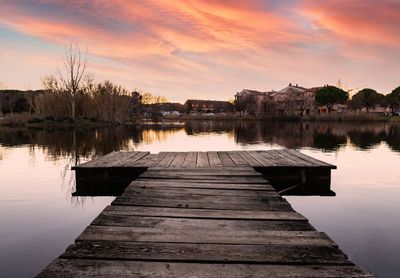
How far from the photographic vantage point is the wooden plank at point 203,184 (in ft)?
20.9

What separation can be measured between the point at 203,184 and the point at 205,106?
5661 inches

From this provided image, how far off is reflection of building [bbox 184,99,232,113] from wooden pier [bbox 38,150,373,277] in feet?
441

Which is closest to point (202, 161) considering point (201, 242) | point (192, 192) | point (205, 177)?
point (205, 177)

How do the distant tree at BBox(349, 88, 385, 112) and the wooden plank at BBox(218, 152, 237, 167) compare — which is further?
the distant tree at BBox(349, 88, 385, 112)

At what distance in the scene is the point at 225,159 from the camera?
10.4 meters

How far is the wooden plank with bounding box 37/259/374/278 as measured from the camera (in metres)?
2.78

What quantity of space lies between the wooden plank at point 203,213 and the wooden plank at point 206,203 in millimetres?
212

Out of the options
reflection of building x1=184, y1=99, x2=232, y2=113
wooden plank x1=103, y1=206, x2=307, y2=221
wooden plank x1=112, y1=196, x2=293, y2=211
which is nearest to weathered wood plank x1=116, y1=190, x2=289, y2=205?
wooden plank x1=112, y1=196, x2=293, y2=211

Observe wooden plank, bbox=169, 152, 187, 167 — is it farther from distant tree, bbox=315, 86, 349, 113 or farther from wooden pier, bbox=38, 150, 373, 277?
distant tree, bbox=315, 86, 349, 113

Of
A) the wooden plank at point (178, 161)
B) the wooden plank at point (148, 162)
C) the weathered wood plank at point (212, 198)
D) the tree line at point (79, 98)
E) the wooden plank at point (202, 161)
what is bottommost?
the weathered wood plank at point (212, 198)

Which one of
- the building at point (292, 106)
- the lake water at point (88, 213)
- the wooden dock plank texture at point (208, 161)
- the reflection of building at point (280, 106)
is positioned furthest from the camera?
the reflection of building at point (280, 106)

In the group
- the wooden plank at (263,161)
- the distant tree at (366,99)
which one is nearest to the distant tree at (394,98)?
the distant tree at (366,99)

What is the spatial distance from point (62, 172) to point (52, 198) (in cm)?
381

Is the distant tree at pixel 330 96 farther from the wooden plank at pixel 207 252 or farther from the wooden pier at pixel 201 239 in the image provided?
the wooden plank at pixel 207 252
